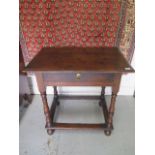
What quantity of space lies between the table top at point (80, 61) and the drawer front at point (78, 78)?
61mm

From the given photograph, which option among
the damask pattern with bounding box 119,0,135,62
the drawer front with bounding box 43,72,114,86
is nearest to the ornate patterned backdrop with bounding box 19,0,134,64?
the damask pattern with bounding box 119,0,135,62

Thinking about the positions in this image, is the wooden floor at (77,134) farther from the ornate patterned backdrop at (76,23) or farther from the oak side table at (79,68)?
the ornate patterned backdrop at (76,23)

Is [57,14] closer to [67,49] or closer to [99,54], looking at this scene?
[67,49]

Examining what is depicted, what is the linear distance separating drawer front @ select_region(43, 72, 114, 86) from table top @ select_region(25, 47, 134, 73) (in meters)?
0.06

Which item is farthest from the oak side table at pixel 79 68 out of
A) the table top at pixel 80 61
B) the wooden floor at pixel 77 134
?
the wooden floor at pixel 77 134

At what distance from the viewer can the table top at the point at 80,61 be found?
1.24m

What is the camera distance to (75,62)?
1.34 metres

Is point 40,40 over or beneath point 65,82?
over

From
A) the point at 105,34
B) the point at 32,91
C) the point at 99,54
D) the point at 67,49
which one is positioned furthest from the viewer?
the point at 32,91

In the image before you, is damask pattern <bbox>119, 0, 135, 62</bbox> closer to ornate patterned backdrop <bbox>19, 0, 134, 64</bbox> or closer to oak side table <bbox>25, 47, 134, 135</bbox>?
ornate patterned backdrop <bbox>19, 0, 134, 64</bbox>

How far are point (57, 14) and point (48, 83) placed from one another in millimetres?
794

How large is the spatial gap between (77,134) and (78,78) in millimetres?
703

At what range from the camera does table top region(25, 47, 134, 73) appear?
1235 mm

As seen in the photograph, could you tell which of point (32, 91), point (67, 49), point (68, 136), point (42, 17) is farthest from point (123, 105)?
point (42, 17)
